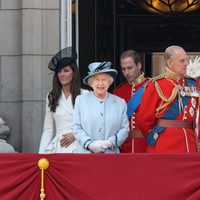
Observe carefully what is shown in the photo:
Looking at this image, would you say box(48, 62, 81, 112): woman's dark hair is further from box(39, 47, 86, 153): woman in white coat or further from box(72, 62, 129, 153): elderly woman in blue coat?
box(72, 62, 129, 153): elderly woman in blue coat

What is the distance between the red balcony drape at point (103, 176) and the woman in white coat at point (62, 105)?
1.14 m

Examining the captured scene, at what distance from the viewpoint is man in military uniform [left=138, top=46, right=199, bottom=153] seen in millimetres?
9242

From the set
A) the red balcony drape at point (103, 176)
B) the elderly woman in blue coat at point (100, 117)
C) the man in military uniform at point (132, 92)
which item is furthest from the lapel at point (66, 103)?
the red balcony drape at point (103, 176)

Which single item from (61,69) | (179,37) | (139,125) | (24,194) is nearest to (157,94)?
(139,125)

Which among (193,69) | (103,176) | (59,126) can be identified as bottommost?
(103,176)

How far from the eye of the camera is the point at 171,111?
9.25 metres

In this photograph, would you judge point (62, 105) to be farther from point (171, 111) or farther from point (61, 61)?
point (171, 111)

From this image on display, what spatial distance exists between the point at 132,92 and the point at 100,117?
1106 millimetres

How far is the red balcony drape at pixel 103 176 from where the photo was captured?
848 cm

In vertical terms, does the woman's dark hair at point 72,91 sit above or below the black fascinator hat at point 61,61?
below

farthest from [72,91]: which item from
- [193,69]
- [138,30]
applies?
[138,30]

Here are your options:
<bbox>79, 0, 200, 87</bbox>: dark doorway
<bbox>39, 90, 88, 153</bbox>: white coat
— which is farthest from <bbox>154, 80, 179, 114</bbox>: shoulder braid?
<bbox>79, 0, 200, 87</bbox>: dark doorway

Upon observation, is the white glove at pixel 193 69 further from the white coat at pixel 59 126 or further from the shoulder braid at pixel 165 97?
the white coat at pixel 59 126

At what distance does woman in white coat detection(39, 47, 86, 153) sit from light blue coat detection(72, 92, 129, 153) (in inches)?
18.3
